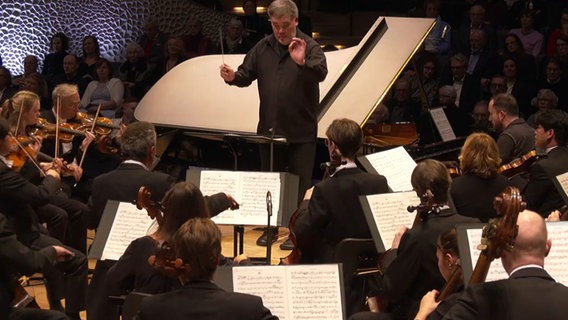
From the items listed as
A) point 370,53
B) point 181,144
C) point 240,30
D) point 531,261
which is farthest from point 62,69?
point 531,261

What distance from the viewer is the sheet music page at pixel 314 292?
3852 mm

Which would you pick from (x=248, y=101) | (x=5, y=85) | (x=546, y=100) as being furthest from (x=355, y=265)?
(x=5, y=85)

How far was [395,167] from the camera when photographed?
565 cm

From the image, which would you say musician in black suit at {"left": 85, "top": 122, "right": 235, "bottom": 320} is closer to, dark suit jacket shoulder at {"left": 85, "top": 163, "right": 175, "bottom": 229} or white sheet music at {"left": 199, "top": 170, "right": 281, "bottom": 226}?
dark suit jacket shoulder at {"left": 85, "top": 163, "right": 175, "bottom": 229}

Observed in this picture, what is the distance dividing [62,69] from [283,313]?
798 centimetres

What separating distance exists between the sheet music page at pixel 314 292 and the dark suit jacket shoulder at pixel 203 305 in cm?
60

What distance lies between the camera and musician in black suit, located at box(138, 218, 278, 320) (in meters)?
Answer: 3.19

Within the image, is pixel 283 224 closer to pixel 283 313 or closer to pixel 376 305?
pixel 376 305

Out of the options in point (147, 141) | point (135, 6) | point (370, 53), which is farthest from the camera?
point (135, 6)

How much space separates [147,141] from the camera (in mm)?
5250

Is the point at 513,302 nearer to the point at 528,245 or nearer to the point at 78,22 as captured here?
the point at 528,245

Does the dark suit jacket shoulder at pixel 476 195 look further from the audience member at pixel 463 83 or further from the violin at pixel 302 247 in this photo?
the audience member at pixel 463 83

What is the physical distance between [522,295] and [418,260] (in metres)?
1.04

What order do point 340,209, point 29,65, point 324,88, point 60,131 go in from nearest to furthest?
point 340,209, point 60,131, point 324,88, point 29,65
